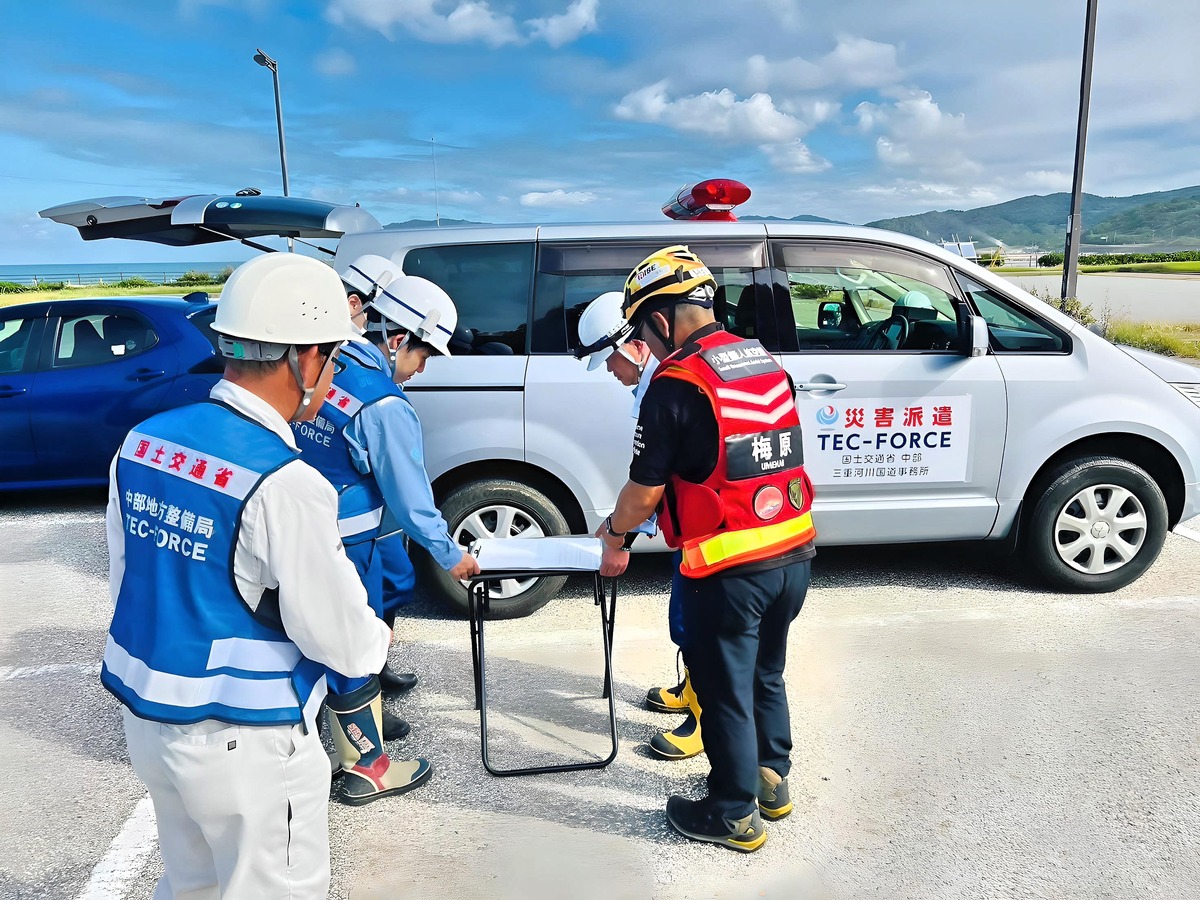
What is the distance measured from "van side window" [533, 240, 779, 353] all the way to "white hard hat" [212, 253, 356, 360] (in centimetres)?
262

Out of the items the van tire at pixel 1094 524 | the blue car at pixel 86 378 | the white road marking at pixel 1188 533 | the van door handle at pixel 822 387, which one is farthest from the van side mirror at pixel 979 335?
the blue car at pixel 86 378

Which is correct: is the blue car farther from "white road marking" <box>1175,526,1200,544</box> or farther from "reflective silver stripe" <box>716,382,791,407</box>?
"white road marking" <box>1175,526,1200,544</box>

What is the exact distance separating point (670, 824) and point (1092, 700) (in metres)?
1.99

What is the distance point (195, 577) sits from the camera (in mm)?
1532

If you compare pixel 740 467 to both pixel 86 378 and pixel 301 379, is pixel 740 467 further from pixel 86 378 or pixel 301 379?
pixel 86 378

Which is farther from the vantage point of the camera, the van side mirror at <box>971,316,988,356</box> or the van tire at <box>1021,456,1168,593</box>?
the van tire at <box>1021,456,1168,593</box>

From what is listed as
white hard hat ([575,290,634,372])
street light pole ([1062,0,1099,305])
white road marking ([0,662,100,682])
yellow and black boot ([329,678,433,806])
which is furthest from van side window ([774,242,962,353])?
street light pole ([1062,0,1099,305])

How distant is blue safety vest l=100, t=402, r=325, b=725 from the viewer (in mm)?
1514

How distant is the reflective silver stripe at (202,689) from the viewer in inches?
61.6

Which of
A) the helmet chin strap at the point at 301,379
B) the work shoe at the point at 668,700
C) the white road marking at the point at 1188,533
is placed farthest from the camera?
the white road marking at the point at 1188,533

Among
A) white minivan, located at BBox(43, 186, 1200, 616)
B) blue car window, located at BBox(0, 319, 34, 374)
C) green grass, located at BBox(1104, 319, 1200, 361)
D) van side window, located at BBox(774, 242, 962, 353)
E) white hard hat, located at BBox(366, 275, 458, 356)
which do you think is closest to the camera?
white hard hat, located at BBox(366, 275, 458, 356)

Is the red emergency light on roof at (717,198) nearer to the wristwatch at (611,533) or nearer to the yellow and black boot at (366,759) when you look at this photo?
the wristwatch at (611,533)

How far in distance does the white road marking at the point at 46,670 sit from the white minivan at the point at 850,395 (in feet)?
5.47

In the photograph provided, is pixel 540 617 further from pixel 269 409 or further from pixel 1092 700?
pixel 269 409
